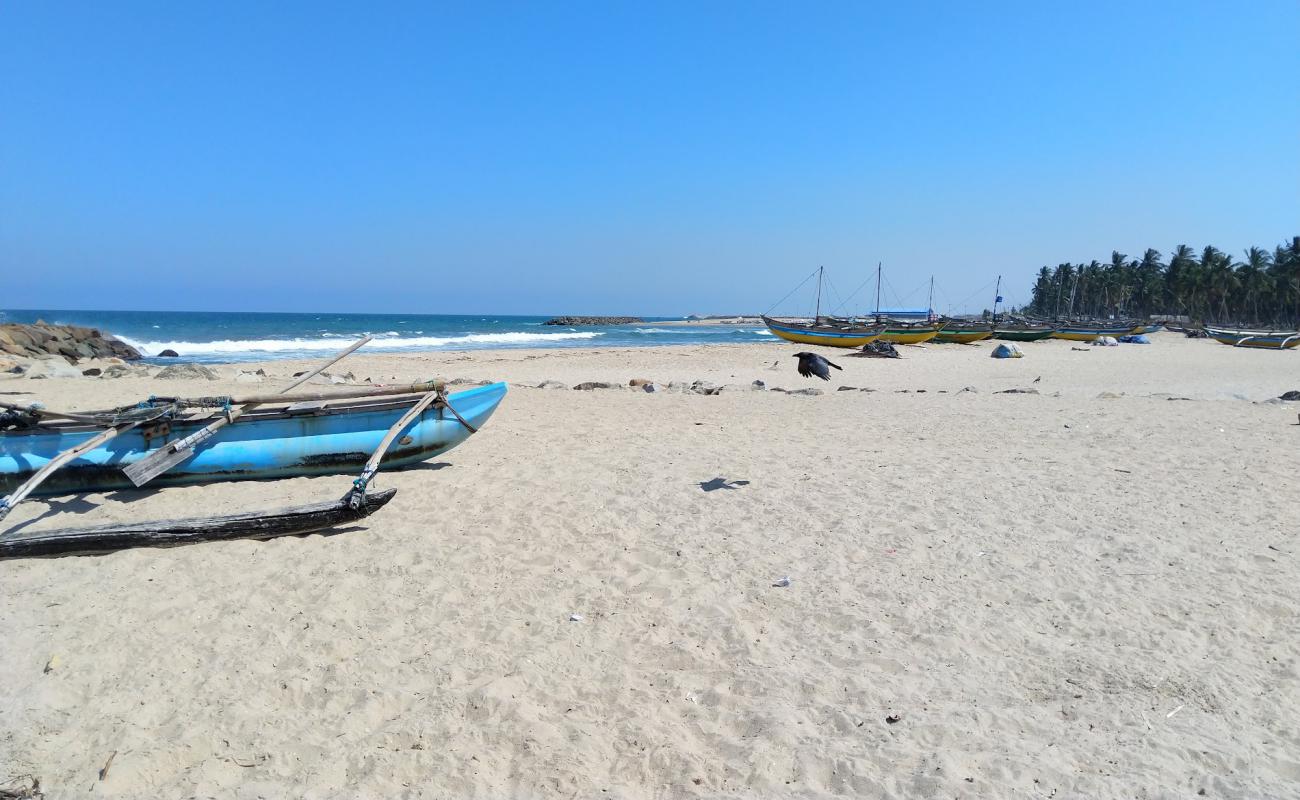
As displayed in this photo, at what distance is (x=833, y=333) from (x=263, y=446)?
3397cm

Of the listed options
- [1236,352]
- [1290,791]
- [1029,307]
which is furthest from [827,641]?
[1029,307]

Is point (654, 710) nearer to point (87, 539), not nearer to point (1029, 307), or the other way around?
point (87, 539)

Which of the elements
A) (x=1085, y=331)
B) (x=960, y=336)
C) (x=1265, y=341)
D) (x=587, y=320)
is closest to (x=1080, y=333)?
(x=1085, y=331)

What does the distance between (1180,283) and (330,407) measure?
291 feet

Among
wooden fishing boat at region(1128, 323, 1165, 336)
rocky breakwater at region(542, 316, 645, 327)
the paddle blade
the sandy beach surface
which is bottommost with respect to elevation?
the sandy beach surface

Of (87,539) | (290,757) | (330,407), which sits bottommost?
(290,757)

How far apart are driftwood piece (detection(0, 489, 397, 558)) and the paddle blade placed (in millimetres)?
1098

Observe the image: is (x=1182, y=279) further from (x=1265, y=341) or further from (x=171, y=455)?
(x=171, y=455)

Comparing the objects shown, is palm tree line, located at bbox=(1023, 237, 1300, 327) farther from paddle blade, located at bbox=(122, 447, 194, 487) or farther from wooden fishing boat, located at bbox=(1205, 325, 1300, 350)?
paddle blade, located at bbox=(122, 447, 194, 487)

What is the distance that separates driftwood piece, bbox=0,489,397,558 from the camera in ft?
17.9

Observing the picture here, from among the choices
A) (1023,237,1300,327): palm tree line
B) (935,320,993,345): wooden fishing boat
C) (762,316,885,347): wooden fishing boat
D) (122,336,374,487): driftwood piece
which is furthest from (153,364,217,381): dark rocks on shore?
(1023,237,1300,327): palm tree line

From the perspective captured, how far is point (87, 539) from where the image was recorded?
5.48 meters

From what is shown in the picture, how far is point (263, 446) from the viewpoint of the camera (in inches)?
297

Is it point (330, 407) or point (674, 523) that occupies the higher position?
point (330, 407)
